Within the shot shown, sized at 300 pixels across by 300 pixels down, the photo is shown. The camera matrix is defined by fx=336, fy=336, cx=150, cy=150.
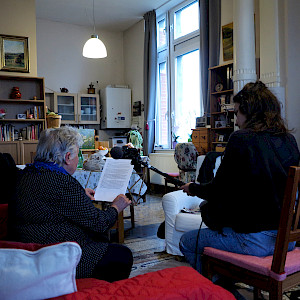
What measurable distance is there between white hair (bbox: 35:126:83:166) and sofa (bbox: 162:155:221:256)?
137 centimetres

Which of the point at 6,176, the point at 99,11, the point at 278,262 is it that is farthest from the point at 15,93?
the point at 278,262

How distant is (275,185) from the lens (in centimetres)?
153

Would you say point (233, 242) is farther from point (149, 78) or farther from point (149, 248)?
point (149, 78)

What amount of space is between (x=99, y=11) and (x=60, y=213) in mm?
6993

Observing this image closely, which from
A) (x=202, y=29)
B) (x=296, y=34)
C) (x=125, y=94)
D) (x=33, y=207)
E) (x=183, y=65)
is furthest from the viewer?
(x=125, y=94)

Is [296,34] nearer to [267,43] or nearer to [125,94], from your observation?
[267,43]

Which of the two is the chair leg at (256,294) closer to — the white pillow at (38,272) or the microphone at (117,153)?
the microphone at (117,153)

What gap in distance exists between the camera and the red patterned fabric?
81 cm

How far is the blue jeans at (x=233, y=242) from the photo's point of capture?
160 cm

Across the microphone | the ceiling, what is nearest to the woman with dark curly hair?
the microphone

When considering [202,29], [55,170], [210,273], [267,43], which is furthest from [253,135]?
[202,29]

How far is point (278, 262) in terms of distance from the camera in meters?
1.39

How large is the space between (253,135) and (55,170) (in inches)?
35.5

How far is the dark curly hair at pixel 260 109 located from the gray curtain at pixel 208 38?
404 cm
